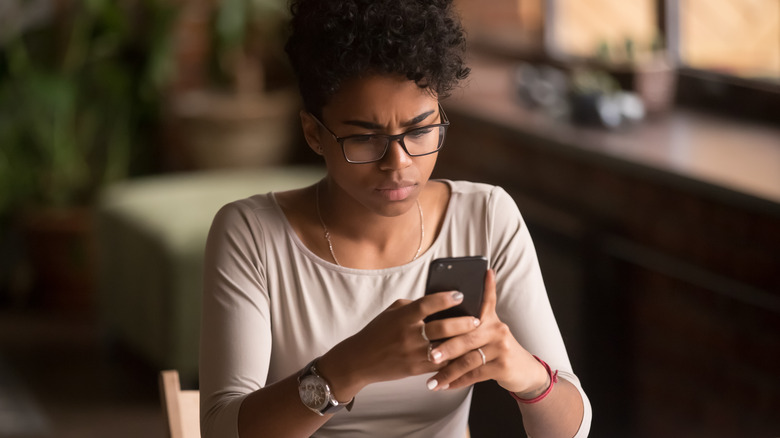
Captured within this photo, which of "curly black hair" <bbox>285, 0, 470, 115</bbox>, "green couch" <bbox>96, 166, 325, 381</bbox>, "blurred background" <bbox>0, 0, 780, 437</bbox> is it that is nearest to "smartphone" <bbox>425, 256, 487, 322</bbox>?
"curly black hair" <bbox>285, 0, 470, 115</bbox>

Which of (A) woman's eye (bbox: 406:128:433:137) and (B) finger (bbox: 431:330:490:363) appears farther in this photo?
(A) woman's eye (bbox: 406:128:433:137)

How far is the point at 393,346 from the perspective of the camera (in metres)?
1.10

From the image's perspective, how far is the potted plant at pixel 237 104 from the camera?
4141 mm

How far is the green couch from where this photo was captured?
3.02 m

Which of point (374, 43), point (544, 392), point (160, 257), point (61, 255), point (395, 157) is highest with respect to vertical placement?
point (374, 43)

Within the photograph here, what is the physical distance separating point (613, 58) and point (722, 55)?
1.21 feet

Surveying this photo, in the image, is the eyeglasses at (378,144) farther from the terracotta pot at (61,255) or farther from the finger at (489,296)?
the terracotta pot at (61,255)

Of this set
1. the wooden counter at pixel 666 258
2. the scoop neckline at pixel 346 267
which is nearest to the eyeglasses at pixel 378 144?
the scoop neckline at pixel 346 267

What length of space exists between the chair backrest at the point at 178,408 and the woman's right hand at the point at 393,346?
0.35m

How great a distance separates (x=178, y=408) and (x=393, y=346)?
48cm

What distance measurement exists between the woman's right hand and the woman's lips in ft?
0.56

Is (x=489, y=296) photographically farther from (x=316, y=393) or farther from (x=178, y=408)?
(x=178, y=408)

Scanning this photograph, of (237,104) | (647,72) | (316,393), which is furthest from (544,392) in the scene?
(237,104)

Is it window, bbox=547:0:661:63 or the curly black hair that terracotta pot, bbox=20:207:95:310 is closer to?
window, bbox=547:0:661:63
